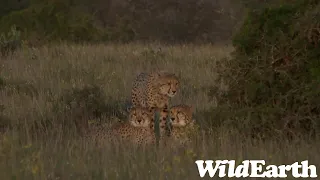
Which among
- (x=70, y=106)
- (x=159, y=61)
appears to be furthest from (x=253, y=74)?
(x=159, y=61)

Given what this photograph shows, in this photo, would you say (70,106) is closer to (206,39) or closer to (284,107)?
(284,107)

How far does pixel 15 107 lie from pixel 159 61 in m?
6.64

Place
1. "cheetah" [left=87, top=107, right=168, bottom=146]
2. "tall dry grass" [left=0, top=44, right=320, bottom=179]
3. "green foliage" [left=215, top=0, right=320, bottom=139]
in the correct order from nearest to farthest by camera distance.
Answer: "tall dry grass" [left=0, top=44, right=320, bottom=179], "green foliage" [left=215, top=0, right=320, bottom=139], "cheetah" [left=87, top=107, right=168, bottom=146]

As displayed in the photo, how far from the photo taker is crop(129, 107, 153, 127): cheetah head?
8578 millimetres

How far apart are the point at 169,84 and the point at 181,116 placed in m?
0.72

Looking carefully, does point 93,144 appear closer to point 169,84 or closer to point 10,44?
point 169,84

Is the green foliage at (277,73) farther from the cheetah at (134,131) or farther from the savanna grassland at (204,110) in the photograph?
the cheetah at (134,131)

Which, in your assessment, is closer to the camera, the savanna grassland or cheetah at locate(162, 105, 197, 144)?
the savanna grassland

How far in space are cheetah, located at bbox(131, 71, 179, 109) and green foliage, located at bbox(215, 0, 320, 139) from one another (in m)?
0.68

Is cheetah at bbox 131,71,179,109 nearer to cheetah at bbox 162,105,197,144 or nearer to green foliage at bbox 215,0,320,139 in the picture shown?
cheetah at bbox 162,105,197,144

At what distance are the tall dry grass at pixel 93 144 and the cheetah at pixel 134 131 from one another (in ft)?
1.13

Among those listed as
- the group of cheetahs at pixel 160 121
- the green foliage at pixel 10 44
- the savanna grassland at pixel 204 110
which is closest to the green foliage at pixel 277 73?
the savanna grassland at pixel 204 110

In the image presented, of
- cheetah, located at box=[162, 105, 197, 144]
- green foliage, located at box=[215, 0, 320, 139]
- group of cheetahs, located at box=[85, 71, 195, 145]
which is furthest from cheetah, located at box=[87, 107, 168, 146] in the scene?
green foliage, located at box=[215, 0, 320, 139]

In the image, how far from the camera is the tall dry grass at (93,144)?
21.7 feet
